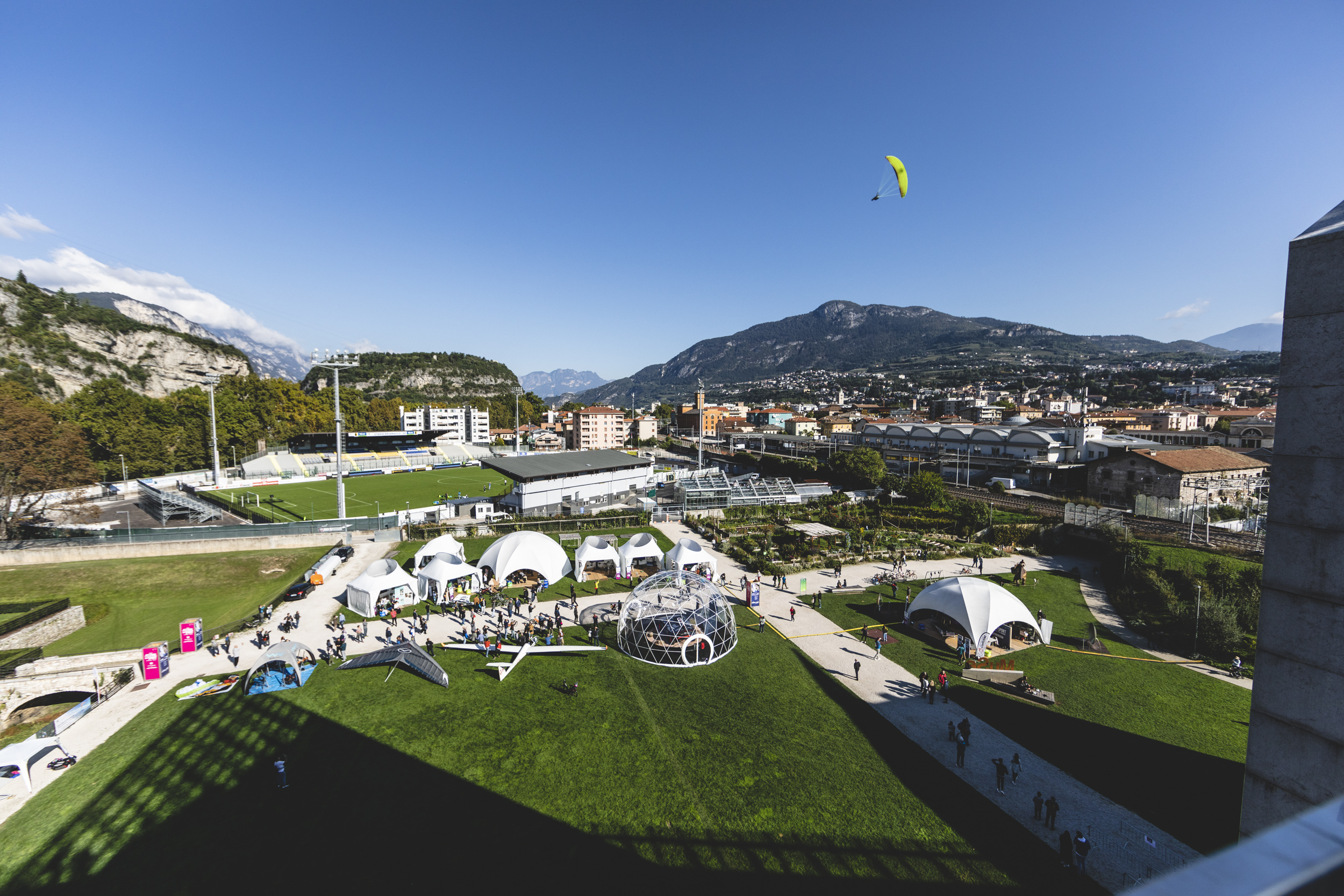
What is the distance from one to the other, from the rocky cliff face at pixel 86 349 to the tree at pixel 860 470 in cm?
7460

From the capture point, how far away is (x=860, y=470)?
59469 mm

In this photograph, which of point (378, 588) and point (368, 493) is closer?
point (378, 588)

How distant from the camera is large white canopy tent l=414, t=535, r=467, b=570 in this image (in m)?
32.0

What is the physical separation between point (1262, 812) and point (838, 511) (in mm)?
39126

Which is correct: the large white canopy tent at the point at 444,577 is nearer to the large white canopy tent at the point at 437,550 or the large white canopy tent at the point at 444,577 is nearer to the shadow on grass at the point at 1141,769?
the large white canopy tent at the point at 437,550

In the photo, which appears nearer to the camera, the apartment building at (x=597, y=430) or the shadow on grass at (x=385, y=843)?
the shadow on grass at (x=385, y=843)

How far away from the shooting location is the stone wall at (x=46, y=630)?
2244 centimetres

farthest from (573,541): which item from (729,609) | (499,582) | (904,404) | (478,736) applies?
(904,404)

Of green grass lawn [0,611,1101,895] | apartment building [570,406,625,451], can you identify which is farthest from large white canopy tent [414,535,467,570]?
apartment building [570,406,625,451]

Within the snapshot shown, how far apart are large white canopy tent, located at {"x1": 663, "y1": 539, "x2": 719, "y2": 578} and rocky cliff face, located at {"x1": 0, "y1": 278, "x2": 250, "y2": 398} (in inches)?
2641

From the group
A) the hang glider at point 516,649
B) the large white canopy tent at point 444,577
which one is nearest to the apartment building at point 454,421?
the large white canopy tent at point 444,577

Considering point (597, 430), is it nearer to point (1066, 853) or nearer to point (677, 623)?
point (677, 623)

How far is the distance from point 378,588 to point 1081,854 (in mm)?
27262

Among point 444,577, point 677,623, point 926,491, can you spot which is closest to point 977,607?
point 677,623
